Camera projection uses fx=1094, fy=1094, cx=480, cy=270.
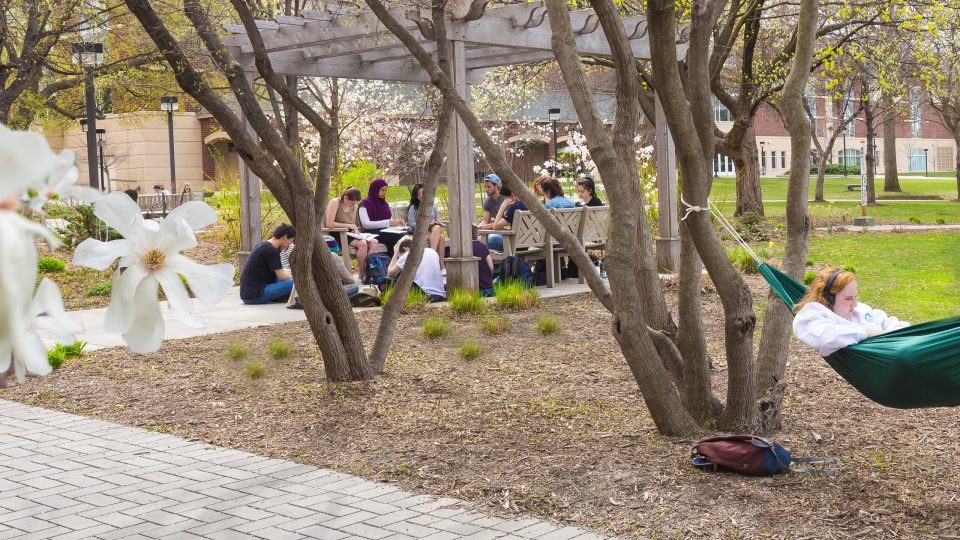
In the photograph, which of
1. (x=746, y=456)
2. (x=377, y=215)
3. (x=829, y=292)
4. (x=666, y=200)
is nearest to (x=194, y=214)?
(x=746, y=456)

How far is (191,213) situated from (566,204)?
42.1 feet

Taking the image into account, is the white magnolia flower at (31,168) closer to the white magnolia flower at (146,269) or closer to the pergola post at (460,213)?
the white magnolia flower at (146,269)

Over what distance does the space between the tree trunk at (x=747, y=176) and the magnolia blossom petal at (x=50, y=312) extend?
2434 cm

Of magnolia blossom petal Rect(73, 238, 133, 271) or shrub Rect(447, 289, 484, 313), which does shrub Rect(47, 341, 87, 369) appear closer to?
shrub Rect(447, 289, 484, 313)

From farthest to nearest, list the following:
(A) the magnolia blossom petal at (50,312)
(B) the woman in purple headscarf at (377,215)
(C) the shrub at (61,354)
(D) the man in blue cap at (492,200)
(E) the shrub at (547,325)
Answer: (B) the woman in purple headscarf at (377,215) < (D) the man in blue cap at (492,200) < (E) the shrub at (547,325) < (C) the shrub at (61,354) < (A) the magnolia blossom petal at (50,312)

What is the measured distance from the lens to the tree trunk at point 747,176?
2445 cm

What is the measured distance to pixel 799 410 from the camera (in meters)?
6.65

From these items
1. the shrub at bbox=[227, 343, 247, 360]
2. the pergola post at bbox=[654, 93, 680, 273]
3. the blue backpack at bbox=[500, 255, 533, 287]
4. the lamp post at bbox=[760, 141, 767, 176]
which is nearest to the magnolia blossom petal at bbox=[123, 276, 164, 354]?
the shrub at bbox=[227, 343, 247, 360]

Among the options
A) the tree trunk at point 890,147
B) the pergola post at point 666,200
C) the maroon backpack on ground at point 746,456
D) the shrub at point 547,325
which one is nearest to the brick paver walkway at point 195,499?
the maroon backpack on ground at point 746,456

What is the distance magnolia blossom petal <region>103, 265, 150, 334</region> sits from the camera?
76 centimetres

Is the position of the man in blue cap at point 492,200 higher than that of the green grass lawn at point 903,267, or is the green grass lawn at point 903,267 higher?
the man in blue cap at point 492,200

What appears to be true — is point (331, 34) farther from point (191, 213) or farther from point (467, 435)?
point (191, 213)

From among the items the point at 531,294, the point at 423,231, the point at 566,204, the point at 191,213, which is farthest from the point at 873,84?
the point at 191,213

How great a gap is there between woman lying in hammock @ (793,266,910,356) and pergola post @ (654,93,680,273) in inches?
348
